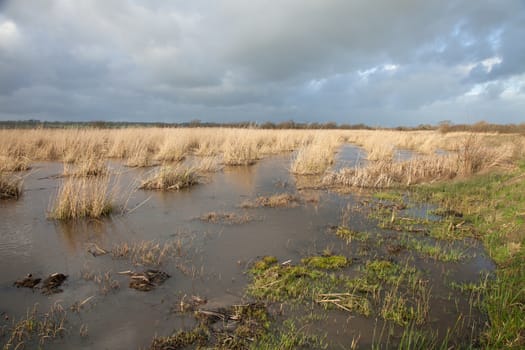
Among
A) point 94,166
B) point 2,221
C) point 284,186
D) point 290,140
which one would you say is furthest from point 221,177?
point 290,140

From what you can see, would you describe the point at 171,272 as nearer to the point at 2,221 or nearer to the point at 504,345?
the point at 504,345

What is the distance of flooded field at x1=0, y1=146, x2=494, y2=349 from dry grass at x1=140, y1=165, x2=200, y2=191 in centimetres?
168

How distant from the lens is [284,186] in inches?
340

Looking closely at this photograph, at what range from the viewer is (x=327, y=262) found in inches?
148

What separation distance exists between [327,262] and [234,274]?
1.23 metres

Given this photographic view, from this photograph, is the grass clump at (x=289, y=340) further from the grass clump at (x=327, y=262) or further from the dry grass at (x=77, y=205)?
the dry grass at (x=77, y=205)

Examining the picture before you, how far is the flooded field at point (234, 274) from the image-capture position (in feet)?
8.26

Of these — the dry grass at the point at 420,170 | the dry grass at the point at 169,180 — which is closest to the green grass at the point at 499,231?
the dry grass at the point at 420,170

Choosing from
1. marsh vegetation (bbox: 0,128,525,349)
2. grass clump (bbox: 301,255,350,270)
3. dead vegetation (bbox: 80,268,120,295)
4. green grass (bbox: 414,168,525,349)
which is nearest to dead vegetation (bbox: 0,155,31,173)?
marsh vegetation (bbox: 0,128,525,349)

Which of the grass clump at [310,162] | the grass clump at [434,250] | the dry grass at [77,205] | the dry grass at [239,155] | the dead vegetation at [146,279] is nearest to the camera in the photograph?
the dead vegetation at [146,279]

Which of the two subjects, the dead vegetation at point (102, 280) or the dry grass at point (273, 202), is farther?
the dry grass at point (273, 202)

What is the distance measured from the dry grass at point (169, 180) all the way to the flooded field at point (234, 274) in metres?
1.68

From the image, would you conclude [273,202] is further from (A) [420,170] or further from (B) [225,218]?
(A) [420,170]

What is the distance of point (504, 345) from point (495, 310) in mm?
535
